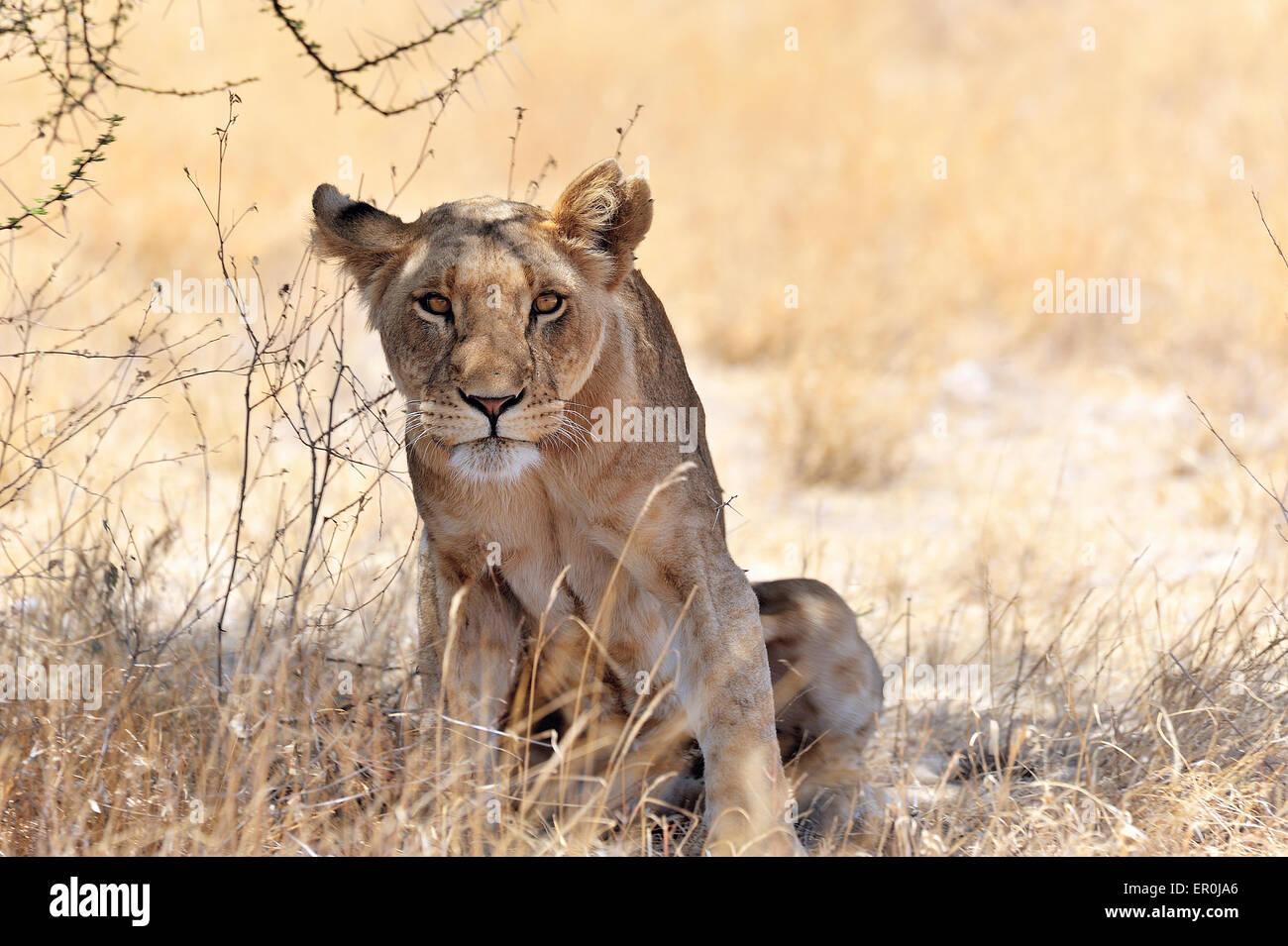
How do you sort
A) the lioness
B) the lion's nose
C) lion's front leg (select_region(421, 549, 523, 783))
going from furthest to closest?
lion's front leg (select_region(421, 549, 523, 783)) → the lioness → the lion's nose

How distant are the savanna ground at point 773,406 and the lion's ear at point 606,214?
2.42ft

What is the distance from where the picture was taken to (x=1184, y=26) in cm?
1556

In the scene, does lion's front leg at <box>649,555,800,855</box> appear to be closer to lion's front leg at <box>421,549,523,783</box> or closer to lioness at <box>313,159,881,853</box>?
lioness at <box>313,159,881,853</box>

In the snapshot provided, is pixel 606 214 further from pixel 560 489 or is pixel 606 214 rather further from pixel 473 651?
pixel 473 651

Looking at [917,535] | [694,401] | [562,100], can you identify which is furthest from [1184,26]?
[694,401]

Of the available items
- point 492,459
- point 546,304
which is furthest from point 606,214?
point 492,459

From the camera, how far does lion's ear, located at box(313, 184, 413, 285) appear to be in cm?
365

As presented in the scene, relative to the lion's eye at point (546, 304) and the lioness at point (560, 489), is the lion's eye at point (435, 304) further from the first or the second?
the lion's eye at point (546, 304)

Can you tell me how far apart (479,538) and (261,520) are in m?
3.63

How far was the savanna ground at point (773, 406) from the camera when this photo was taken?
11.9 ft

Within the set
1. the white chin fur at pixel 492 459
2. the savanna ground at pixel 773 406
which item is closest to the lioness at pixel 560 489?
the white chin fur at pixel 492 459

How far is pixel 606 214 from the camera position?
3.63 meters

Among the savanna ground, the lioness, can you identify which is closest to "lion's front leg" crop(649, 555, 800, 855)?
the lioness

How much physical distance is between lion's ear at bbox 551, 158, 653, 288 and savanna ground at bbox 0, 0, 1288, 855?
0.74 m
